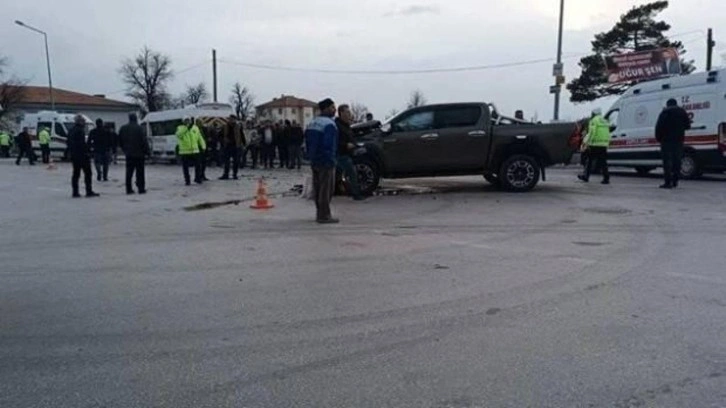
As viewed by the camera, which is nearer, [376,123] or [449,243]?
[449,243]

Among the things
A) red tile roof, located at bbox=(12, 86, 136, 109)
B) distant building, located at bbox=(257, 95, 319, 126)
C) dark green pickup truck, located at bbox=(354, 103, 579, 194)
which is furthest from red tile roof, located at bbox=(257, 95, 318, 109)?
dark green pickup truck, located at bbox=(354, 103, 579, 194)

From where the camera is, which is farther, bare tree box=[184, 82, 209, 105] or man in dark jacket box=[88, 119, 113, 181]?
bare tree box=[184, 82, 209, 105]

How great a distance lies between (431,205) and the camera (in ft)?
41.6

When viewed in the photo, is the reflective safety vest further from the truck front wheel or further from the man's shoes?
the man's shoes

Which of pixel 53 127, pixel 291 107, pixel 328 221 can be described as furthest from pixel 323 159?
pixel 291 107

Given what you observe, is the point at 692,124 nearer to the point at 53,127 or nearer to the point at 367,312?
the point at 367,312

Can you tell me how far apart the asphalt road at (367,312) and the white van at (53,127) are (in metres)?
26.6

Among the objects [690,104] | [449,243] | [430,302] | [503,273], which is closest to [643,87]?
[690,104]

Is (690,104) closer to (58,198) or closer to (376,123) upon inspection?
(376,123)

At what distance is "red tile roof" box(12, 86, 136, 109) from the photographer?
86.9 meters

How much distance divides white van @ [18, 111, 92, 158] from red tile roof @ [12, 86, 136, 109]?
51496 millimetres

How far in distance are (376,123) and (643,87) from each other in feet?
29.2

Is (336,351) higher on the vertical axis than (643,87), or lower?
lower

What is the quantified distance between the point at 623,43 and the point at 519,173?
3755 centimetres
